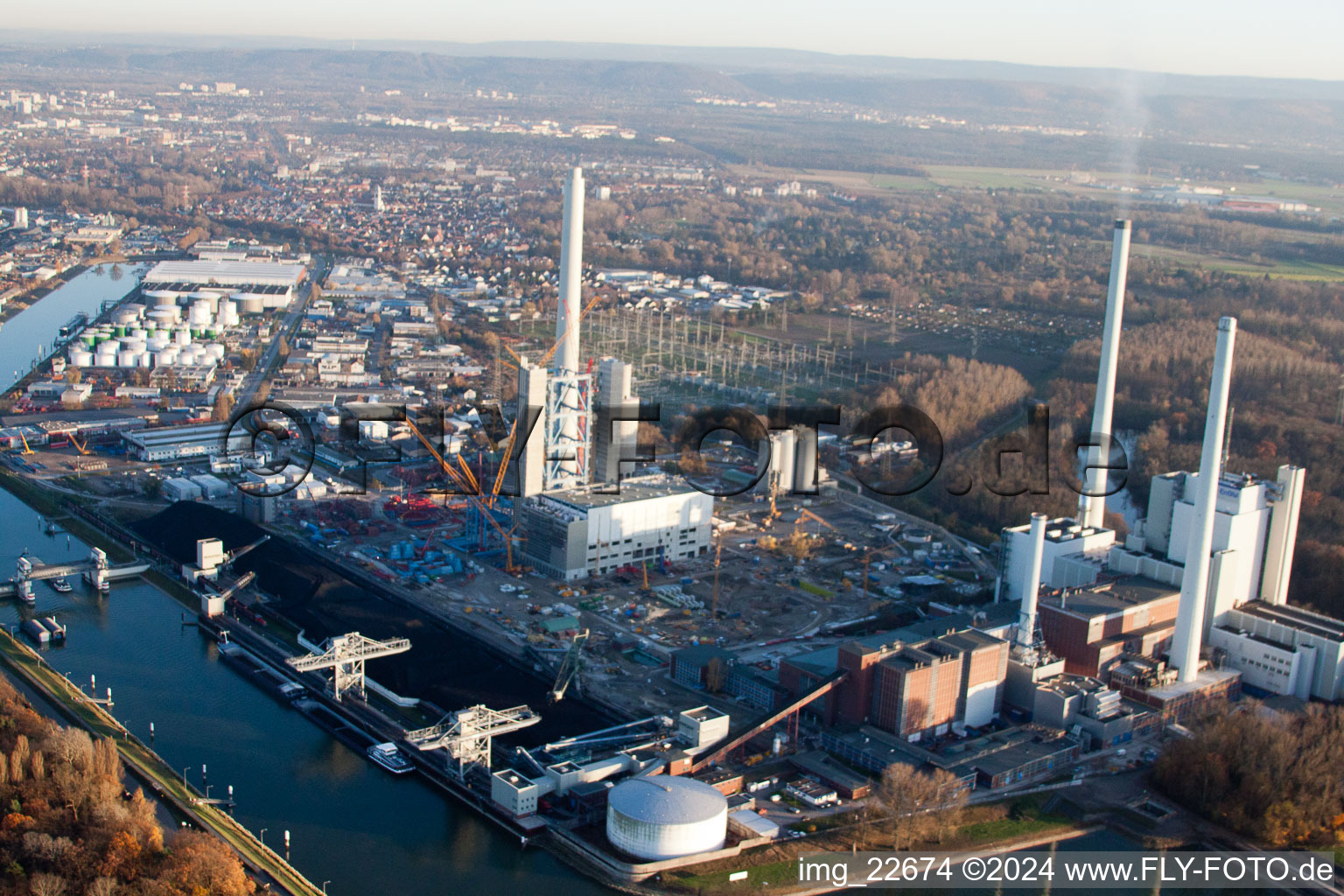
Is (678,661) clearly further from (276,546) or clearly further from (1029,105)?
(1029,105)

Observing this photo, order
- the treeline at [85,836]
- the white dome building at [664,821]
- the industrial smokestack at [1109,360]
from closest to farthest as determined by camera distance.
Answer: the treeline at [85,836], the white dome building at [664,821], the industrial smokestack at [1109,360]

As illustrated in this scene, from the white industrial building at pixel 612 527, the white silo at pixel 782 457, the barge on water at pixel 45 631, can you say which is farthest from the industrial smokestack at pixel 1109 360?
the barge on water at pixel 45 631

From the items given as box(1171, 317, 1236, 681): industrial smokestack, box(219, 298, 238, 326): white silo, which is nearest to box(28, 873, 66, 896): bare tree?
box(1171, 317, 1236, 681): industrial smokestack

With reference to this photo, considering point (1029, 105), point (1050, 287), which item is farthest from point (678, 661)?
point (1029, 105)

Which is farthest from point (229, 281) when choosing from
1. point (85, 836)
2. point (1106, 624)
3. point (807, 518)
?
point (85, 836)

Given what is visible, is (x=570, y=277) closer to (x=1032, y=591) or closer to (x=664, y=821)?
(x=1032, y=591)

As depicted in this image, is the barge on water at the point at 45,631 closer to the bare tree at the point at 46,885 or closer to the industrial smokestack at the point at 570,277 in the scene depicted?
the bare tree at the point at 46,885
